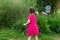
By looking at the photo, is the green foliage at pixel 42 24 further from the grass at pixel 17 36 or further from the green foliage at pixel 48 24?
the grass at pixel 17 36

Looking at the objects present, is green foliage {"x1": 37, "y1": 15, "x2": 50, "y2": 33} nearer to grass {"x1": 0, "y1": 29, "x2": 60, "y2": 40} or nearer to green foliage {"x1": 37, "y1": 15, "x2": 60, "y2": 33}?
green foliage {"x1": 37, "y1": 15, "x2": 60, "y2": 33}

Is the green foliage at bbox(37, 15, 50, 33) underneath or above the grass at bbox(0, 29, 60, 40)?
above

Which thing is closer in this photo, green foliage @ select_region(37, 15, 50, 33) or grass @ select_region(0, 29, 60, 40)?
grass @ select_region(0, 29, 60, 40)

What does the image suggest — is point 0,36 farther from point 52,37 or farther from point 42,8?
point 42,8

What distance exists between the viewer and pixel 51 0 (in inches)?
480

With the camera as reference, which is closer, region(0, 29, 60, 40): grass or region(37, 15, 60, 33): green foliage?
region(0, 29, 60, 40): grass

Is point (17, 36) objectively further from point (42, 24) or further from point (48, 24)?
point (48, 24)

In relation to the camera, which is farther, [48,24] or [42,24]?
[48,24]

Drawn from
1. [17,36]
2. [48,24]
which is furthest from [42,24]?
[17,36]

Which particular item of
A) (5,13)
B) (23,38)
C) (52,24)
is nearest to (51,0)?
(52,24)

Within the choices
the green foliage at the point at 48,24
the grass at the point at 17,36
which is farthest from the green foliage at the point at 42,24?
the grass at the point at 17,36

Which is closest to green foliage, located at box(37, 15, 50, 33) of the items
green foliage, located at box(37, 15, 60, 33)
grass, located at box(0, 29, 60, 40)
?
green foliage, located at box(37, 15, 60, 33)

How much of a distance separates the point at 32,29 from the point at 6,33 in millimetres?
1857

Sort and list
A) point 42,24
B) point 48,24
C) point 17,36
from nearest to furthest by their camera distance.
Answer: point 17,36
point 42,24
point 48,24
